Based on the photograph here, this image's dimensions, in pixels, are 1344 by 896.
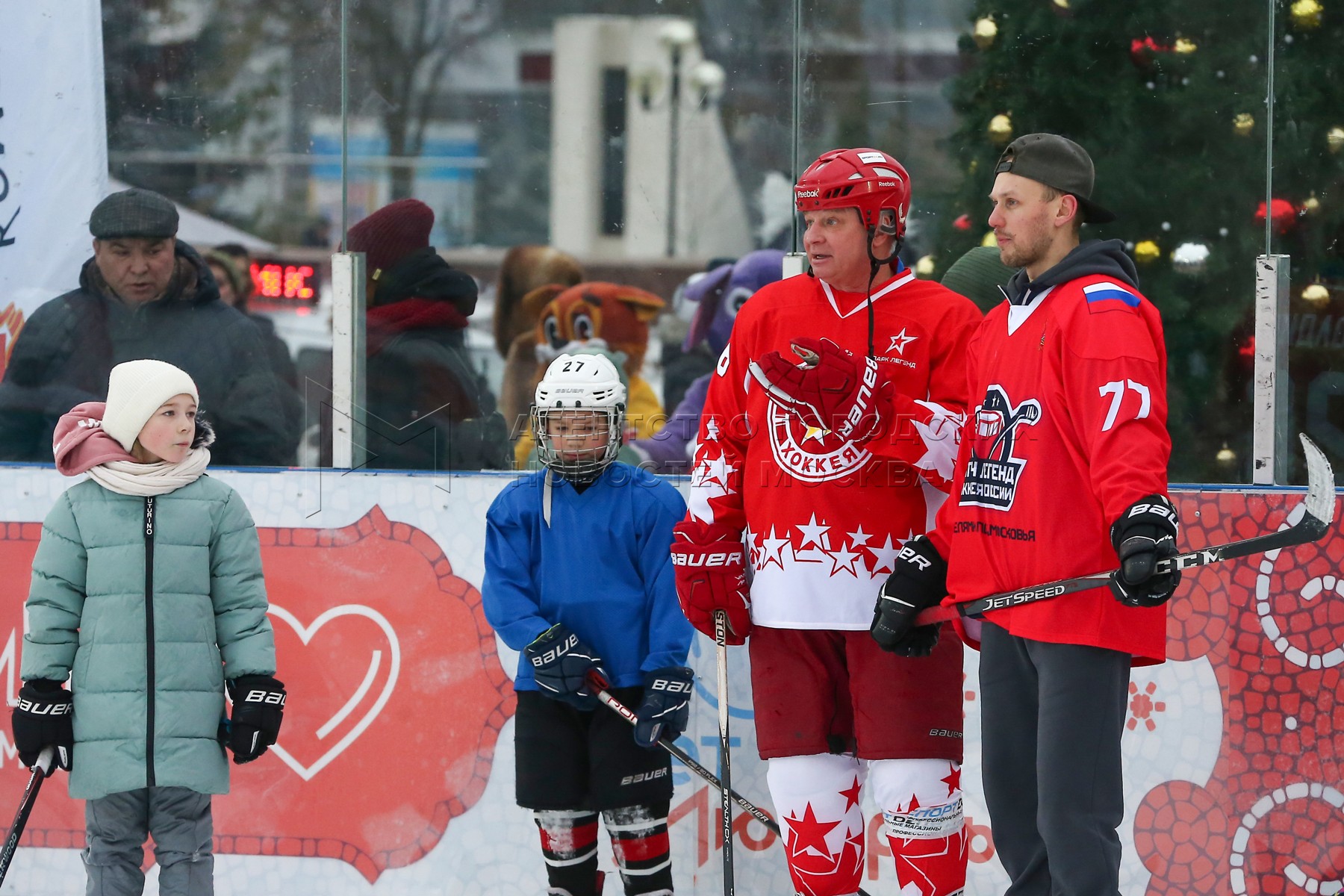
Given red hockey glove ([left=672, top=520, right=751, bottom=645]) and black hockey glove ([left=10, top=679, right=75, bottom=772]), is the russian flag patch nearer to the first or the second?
red hockey glove ([left=672, top=520, right=751, bottom=645])

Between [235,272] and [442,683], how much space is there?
148 centimetres

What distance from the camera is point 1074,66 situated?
4008 mm

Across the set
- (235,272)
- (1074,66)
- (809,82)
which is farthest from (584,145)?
(1074,66)

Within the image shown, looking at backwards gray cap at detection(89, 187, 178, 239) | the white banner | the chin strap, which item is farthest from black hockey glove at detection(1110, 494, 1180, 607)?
the white banner

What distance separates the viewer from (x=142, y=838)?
9.98 feet

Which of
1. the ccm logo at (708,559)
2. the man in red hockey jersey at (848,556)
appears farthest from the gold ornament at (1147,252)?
the ccm logo at (708,559)

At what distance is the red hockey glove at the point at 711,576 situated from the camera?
2814 millimetres

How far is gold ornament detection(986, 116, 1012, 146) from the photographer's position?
406cm

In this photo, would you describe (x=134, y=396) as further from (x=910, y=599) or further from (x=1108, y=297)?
(x=1108, y=297)

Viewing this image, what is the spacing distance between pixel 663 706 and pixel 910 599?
62 cm

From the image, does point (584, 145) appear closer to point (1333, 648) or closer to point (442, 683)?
point (442, 683)

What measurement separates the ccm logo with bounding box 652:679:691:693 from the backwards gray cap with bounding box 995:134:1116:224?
120cm

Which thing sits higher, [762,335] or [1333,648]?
[762,335]

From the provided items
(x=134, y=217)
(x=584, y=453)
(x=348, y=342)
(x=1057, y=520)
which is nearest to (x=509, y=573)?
(x=584, y=453)
